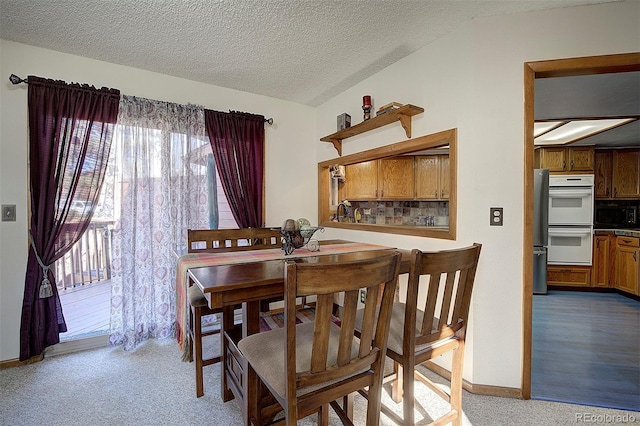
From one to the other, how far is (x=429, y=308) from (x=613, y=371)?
2010 mm

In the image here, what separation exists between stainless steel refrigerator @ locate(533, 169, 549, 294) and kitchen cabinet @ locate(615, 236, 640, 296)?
94 centimetres

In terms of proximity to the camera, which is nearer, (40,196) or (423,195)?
(40,196)

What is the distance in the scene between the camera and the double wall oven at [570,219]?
404 cm

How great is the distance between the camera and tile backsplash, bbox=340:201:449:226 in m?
4.58

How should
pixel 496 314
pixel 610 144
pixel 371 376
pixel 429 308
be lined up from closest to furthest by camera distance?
1. pixel 371 376
2. pixel 429 308
3. pixel 496 314
4. pixel 610 144

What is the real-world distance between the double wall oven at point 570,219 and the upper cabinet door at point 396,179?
205 centimetres

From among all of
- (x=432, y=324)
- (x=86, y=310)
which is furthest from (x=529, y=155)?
(x=86, y=310)

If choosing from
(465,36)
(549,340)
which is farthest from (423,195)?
(465,36)

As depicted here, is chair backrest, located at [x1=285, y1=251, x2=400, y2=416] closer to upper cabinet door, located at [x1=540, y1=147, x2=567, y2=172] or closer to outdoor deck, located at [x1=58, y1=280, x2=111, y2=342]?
outdoor deck, located at [x1=58, y1=280, x2=111, y2=342]

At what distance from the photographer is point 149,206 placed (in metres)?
2.51

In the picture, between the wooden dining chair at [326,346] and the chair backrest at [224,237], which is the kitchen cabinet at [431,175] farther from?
the wooden dining chair at [326,346]

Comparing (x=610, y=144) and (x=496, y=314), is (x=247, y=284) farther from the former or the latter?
(x=610, y=144)

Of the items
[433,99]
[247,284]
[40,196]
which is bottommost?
[247,284]

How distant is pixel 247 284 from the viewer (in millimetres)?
1248
